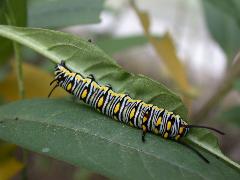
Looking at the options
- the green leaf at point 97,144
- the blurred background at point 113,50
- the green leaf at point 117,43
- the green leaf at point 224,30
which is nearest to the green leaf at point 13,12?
the blurred background at point 113,50

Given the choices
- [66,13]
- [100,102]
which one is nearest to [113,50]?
[66,13]

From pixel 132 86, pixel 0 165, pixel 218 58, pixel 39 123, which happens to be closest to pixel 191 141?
pixel 132 86

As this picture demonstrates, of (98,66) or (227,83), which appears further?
(227,83)

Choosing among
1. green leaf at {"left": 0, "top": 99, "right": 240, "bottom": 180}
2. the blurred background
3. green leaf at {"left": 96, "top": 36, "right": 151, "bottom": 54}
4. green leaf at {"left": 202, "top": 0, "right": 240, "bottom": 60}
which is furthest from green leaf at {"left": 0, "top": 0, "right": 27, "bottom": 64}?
green leaf at {"left": 202, "top": 0, "right": 240, "bottom": 60}

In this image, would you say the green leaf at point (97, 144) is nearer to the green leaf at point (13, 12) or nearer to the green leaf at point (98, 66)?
the green leaf at point (98, 66)

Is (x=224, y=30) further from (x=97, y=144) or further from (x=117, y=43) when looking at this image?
(x=97, y=144)

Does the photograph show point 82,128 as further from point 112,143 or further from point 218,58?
point 218,58

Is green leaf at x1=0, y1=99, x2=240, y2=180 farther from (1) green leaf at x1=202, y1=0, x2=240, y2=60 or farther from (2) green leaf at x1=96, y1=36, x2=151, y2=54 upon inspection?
(1) green leaf at x1=202, y1=0, x2=240, y2=60
